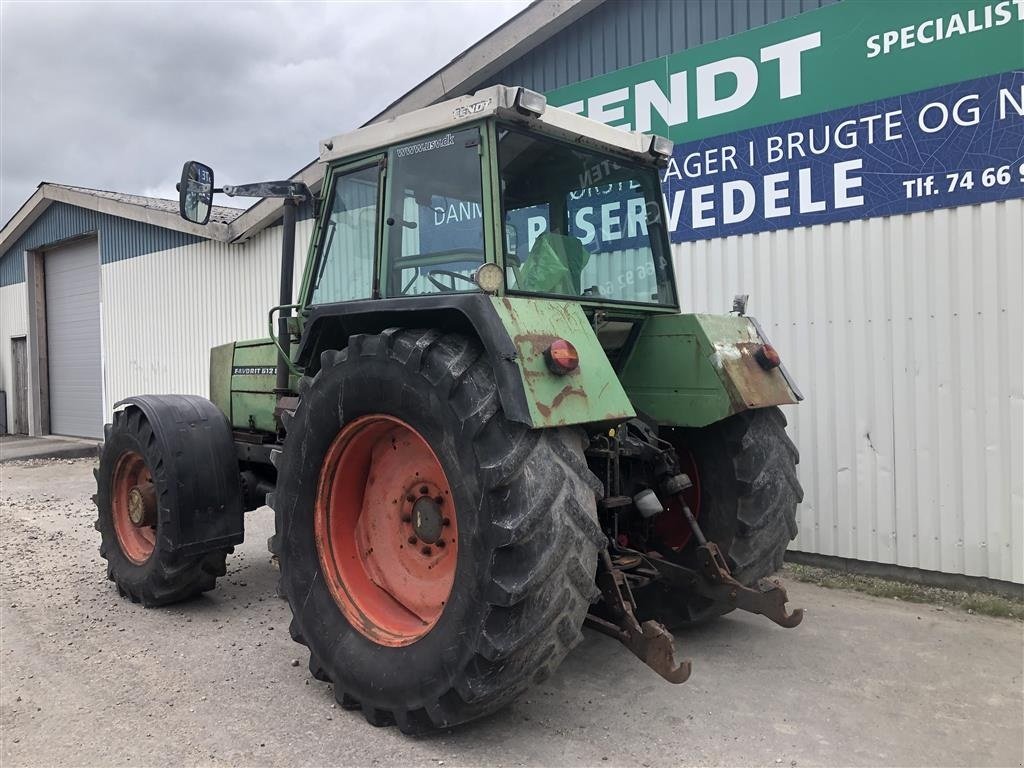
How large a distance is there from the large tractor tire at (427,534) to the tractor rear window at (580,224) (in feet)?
2.52

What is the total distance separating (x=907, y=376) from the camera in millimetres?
5328

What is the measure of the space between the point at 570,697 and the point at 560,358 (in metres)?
1.62

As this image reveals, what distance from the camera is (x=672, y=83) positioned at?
6379 mm

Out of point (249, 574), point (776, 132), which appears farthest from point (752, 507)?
point (249, 574)

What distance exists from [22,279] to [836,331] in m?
17.2

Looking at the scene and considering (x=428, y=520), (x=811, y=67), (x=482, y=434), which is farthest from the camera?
(x=811, y=67)

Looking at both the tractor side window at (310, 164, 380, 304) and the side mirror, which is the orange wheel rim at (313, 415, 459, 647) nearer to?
the tractor side window at (310, 164, 380, 304)

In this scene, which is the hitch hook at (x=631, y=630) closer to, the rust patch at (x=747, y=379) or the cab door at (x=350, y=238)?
the rust patch at (x=747, y=379)

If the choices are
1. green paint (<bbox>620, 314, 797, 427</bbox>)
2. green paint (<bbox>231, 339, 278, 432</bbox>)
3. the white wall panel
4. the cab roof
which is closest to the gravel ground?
green paint (<bbox>231, 339, 278, 432</bbox>)

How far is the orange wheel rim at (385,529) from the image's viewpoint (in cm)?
334

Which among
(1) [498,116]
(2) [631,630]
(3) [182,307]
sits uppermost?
(1) [498,116]

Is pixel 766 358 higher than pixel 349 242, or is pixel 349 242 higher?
pixel 349 242

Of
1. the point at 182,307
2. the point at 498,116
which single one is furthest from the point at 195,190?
the point at 182,307

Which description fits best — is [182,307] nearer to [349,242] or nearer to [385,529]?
[349,242]
